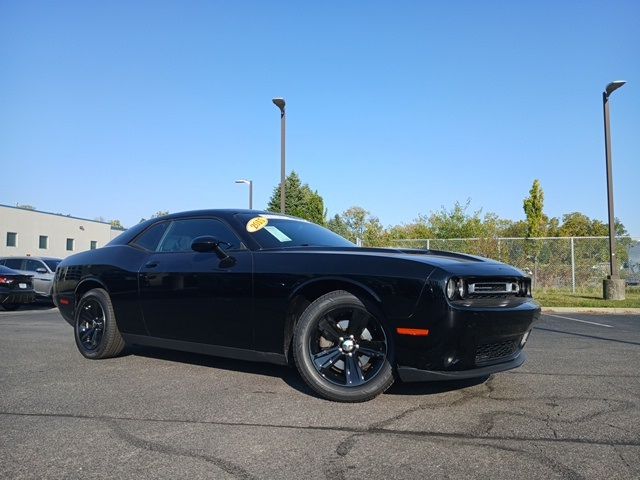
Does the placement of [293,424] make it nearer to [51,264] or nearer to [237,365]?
[237,365]

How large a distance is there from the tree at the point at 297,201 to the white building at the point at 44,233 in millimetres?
16329

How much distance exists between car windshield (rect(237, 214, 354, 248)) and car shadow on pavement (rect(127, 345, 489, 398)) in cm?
116

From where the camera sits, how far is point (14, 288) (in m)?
12.8

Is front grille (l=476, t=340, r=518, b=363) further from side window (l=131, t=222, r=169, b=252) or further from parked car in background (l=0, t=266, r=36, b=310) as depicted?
parked car in background (l=0, t=266, r=36, b=310)

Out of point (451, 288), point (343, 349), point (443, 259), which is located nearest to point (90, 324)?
point (343, 349)

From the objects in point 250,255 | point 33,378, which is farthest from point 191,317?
point 33,378

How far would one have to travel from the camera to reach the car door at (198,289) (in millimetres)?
4277

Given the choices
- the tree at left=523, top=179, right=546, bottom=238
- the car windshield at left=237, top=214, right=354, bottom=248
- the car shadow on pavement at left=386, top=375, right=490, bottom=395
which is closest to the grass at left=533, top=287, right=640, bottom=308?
the car shadow on pavement at left=386, top=375, right=490, bottom=395

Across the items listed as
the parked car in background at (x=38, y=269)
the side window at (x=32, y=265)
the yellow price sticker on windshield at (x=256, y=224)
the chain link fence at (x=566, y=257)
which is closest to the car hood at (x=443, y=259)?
the yellow price sticker on windshield at (x=256, y=224)

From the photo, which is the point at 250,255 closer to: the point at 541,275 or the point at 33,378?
the point at 33,378

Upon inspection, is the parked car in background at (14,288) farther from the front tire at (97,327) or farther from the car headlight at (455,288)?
the car headlight at (455,288)

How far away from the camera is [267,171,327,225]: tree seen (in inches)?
1647

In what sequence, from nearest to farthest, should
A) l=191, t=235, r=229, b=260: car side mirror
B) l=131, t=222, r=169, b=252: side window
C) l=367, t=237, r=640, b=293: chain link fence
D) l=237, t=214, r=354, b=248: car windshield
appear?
l=191, t=235, r=229, b=260: car side mirror → l=237, t=214, r=354, b=248: car windshield → l=131, t=222, r=169, b=252: side window → l=367, t=237, r=640, b=293: chain link fence

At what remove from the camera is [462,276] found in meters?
3.57
